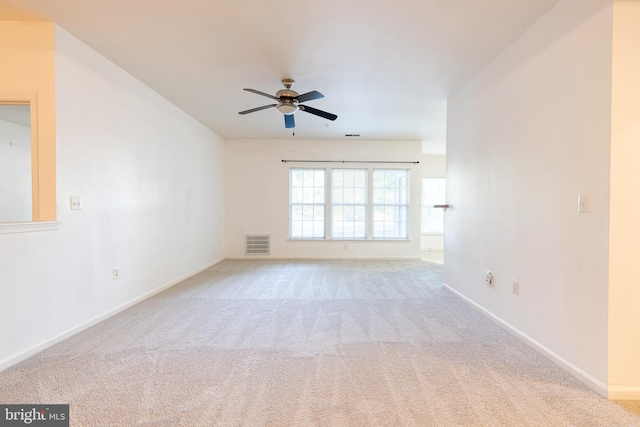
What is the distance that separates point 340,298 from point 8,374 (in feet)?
9.50

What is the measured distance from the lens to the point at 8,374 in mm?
1914

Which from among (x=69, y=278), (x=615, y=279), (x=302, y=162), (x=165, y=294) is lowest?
(x=165, y=294)

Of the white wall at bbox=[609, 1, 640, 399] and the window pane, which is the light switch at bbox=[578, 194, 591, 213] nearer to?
the white wall at bbox=[609, 1, 640, 399]

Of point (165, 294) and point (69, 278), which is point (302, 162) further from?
point (69, 278)

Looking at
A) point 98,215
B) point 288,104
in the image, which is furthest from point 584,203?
point 98,215

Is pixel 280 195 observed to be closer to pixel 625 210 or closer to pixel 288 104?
pixel 288 104

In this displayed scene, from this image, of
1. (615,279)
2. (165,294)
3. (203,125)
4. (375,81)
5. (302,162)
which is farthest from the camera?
(302,162)

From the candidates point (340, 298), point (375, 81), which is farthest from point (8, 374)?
point (375, 81)

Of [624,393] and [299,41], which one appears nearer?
[624,393]

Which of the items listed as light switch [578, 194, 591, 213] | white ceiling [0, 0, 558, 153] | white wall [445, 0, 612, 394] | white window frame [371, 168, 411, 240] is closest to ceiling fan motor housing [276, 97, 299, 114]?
white ceiling [0, 0, 558, 153]

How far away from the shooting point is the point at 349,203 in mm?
6688

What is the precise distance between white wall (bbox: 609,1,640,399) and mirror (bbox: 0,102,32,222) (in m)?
5.34

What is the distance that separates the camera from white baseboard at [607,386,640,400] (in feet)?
5.53

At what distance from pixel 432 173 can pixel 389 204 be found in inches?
85.2
